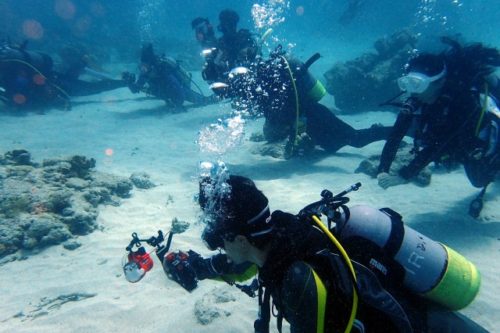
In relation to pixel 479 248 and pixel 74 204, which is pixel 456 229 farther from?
pixel 74 204

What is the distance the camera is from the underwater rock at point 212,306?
387cm

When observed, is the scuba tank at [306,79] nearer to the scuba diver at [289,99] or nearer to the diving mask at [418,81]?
the scuba diver at [289,99]

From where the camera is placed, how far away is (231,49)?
32.7 ft

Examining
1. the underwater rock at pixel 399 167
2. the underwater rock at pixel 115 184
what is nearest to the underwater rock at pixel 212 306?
the underwater rock at pixel 115 184

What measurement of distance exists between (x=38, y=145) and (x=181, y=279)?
10287 millimetres

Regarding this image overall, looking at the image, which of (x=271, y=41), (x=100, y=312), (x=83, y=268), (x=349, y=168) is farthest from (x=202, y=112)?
(x=271, y=41)

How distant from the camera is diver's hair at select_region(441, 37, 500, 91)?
5.17 metres

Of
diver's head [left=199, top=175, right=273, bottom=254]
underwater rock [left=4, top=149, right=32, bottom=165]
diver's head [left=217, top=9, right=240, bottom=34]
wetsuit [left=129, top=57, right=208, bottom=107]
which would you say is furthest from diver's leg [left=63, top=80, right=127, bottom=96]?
diver's head [left=199, top=175, right=273, bottom=254]

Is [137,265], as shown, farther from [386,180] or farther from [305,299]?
[386,180]

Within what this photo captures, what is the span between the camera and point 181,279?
2.94 meters

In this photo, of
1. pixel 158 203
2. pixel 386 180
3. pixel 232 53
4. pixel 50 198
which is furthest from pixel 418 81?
pixel 50 198

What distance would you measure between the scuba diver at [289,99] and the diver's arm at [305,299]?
6290 mm

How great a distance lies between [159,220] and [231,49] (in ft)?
19.8

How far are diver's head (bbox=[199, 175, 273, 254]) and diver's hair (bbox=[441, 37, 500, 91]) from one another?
15.2 ft
